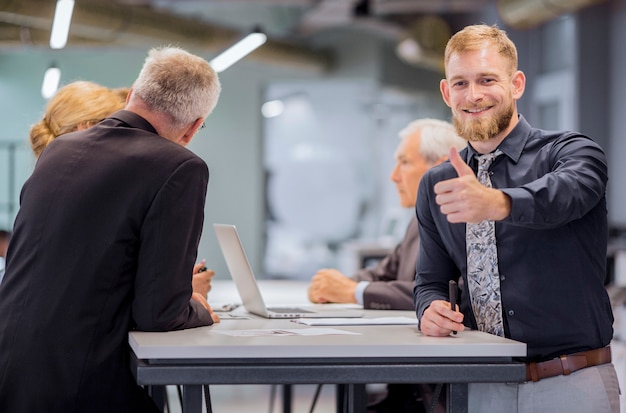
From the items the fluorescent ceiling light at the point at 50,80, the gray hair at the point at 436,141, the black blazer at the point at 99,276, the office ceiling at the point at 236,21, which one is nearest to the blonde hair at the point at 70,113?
the black blazer at the point at 99,276

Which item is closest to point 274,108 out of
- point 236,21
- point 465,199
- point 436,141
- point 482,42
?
point 236,21

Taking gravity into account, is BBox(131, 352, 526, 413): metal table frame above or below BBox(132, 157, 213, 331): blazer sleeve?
below

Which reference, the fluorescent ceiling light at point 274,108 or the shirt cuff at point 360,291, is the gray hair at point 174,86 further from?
the fluorescent ceiling light at point 274,108

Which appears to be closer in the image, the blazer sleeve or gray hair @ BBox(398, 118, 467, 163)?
the blazer sleeve

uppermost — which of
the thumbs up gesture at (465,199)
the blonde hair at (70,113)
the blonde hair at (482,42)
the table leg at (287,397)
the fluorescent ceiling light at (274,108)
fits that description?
the fluorescent ceiling light at (274,108)

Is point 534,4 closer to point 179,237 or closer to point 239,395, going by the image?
point 239,395

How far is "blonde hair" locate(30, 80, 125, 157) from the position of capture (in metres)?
3.09

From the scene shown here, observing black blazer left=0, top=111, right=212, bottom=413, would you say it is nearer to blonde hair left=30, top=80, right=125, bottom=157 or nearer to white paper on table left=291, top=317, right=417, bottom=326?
white paper on table left=291, top=317, right=417, bottom=326

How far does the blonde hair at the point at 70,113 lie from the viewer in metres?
3.09

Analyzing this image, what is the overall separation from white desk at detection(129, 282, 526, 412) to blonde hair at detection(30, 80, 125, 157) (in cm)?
127

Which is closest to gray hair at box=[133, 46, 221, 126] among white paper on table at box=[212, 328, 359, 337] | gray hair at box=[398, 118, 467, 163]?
white paper on table at box=[212, 328, 359, 337]

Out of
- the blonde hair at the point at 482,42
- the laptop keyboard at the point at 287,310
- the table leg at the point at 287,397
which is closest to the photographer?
the blonde hair at the point at 482,42

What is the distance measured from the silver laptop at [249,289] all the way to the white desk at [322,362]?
2.16 ft

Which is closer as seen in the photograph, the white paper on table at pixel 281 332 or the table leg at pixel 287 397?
the white paper on table at pixel 281 332
